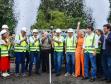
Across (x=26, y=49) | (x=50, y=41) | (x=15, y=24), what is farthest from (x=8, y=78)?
(x=15, y=24)

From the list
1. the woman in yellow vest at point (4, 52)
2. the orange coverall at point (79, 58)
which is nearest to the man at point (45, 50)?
the orange coverall at point (79, 58)

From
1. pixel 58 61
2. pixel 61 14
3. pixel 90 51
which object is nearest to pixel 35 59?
pixel 58 61

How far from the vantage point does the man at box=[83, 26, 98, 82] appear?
16844 millimetres

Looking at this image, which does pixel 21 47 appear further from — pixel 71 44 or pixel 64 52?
pixel 71 44

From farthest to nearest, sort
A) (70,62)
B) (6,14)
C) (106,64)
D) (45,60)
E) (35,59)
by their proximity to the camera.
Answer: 1. (6,14)
2. (45,60)
3. (35,59)
4. (70,62)
5. (106,64)

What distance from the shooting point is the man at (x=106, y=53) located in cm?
1631

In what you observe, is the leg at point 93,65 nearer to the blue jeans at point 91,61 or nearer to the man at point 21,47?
the blue jeans at point 91,61

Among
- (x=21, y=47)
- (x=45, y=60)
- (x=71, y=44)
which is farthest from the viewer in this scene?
(x=45, y=60)

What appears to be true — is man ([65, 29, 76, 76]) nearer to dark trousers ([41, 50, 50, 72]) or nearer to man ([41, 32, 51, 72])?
man ([41, 32, 51, 72])

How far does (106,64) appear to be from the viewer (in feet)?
54.6

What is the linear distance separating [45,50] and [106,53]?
339 centimetres

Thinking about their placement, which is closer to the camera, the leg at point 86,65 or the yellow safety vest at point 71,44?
the leg at point 86,65

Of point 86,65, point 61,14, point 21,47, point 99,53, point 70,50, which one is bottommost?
point 86,65

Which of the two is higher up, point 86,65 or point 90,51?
point 90,51
